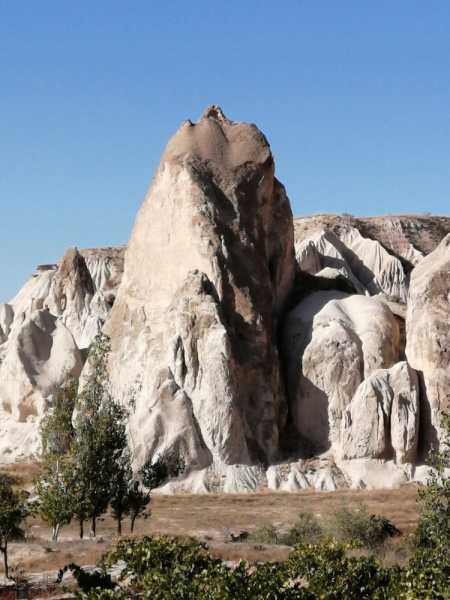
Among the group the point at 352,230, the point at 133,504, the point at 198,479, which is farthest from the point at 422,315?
the point at 352,230

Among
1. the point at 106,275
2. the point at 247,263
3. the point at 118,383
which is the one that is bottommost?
the point at 118,383

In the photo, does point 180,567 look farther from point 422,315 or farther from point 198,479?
point 422,315

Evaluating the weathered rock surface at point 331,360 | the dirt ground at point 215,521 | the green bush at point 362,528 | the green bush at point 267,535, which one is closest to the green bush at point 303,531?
the green bush at point 267,535

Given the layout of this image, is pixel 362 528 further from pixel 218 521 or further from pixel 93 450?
pixel 93 450

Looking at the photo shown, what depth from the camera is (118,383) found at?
3722 cm

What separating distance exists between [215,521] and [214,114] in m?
22.4

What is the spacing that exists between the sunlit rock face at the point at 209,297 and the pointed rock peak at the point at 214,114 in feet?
0.19

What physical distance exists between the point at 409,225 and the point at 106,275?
27.4 meters

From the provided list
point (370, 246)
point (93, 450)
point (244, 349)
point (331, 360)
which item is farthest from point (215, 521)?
point (370, 246)

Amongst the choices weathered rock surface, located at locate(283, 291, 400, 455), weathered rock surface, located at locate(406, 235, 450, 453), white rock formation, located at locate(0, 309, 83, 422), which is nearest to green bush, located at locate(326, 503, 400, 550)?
weathered rock surface, located at locate(283, 291, 400, 455)

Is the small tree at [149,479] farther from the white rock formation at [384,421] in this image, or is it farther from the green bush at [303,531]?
the white rock formation at [384,421]

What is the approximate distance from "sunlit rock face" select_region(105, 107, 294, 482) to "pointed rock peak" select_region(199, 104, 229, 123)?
0.06 metres

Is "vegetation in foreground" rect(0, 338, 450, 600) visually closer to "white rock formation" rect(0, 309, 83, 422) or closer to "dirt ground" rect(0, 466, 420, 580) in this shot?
"dirt ground" rect(0, 466, 420, 580)

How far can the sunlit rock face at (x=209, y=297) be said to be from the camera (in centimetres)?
3403
